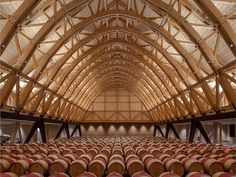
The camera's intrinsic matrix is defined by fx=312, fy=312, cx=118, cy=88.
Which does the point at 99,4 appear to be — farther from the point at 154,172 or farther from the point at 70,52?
the point at 154,172

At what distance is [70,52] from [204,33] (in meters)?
10.7

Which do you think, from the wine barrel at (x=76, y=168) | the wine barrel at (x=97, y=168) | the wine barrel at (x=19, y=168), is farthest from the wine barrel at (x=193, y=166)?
the wine barrel at (x=19, y=168)

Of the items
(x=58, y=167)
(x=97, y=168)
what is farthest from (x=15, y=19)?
(x=97, y=168)

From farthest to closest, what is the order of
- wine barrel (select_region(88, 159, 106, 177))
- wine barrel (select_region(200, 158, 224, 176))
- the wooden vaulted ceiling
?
the wooden vaulted ceiling
wine barrel (select_region(88, 159, 106, 177))
wine barrel (select_region(200, 158, 224, 176))

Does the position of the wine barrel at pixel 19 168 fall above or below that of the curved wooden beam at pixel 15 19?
below

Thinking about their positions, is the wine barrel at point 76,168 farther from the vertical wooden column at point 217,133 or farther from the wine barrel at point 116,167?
the vertical wooden column at point 217,133

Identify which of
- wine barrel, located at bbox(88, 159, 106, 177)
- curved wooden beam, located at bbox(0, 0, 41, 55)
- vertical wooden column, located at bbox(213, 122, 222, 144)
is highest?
curved wooden beam, located at bbox(0, 0, 41, 55)

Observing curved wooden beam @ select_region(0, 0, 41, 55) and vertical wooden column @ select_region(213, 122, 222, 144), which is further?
vertical wooden column @ select_region(213, 122, 222, 144)

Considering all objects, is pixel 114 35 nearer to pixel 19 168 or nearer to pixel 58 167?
pixel 58 167

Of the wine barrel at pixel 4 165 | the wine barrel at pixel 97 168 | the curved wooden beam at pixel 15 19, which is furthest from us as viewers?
the curved wooden beam at pixel 15 19

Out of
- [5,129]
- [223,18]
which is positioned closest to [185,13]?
[223,18]

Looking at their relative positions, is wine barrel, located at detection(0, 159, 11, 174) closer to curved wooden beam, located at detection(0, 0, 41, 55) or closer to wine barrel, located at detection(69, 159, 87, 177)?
wine barrel, located at detection(69, 159, 87, 177)

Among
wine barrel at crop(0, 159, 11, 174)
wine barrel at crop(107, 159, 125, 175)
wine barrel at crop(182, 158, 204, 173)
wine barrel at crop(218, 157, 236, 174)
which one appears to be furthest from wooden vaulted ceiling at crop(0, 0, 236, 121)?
wine barrel at crop(107, 159, 125, 175)

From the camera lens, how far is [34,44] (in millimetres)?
19062
